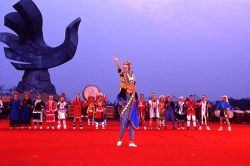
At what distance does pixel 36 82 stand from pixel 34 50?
2.59 meters

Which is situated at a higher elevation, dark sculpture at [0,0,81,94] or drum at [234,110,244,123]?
dark sculpture at [0,0,81,94]

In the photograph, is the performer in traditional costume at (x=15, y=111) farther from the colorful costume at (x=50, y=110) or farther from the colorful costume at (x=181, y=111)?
the colorful costume at (x=181, y=111)

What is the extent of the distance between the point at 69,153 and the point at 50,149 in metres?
1.07

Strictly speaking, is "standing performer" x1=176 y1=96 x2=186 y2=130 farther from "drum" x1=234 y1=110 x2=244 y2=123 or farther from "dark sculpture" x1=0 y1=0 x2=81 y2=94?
"dark sculpture" x1=0 y1=0 x2=81 y2=94

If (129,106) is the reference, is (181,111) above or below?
above

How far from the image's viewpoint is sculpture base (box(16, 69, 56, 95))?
41.3 m

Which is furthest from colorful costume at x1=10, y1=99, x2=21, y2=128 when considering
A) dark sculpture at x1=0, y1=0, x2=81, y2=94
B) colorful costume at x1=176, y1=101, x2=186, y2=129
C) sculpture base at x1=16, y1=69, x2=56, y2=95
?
sculpture base at x1=16, y1=69, x2=56, y2=95

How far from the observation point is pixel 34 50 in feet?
133

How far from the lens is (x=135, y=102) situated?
39.3ft

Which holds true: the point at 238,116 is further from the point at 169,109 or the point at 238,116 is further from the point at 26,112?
the point at 26,112

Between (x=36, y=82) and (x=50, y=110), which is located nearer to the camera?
(x=50, y=110)

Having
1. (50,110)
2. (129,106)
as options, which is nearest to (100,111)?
(50,110)

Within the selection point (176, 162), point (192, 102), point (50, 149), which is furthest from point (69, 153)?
point (192, 102)

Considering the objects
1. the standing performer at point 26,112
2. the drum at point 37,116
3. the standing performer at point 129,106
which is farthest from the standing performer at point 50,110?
the standing performer at point 129,106
